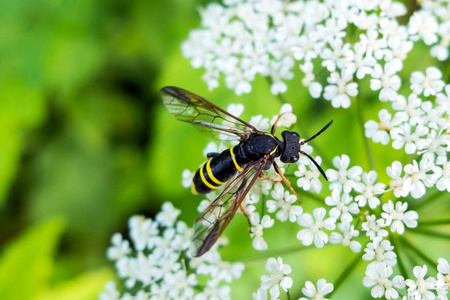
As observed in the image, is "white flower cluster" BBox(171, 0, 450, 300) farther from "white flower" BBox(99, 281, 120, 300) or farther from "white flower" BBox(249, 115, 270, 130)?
"white flower" BBox(99, 281, 120, 300)

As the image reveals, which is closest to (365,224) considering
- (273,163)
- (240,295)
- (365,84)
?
(273,163)

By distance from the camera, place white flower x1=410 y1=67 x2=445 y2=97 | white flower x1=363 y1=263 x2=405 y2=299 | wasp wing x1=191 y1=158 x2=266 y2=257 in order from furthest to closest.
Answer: white flower x1=410 y1=67 x2=445 y2=97, white flower x1=363 y1=263 x2=405 y2=299, wasp wing x1=191 y1=158 x2=266 y2=257

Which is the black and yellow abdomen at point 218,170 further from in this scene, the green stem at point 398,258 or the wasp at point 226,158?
the green stem at point 398,258

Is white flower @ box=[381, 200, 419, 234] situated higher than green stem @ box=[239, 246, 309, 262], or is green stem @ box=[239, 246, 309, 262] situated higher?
green stem @ box=[239, 246, 309, 262]

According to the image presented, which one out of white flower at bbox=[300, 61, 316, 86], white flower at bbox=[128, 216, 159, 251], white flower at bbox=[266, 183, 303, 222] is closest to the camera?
white flower at bbox=[266, 183, 303, 222]

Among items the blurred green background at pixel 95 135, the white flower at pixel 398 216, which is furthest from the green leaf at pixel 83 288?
the white flower at pixel 398 216

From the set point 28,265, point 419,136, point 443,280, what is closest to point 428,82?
point 419,136

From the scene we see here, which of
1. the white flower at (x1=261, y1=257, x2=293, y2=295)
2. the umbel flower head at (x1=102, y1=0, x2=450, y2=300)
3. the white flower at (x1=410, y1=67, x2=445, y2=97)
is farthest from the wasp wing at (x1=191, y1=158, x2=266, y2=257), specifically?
the white flower at (x1=410, y1=67, x2=445, y2=97)

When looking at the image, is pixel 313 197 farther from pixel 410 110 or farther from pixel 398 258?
pixel 410 110
